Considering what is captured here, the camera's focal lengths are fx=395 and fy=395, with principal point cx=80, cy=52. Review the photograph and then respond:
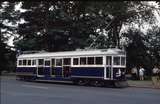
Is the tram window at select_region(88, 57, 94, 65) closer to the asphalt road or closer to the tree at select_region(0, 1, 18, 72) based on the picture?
the asphalt road

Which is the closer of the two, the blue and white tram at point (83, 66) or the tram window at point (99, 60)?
the blue and white tram at point (83, 66)

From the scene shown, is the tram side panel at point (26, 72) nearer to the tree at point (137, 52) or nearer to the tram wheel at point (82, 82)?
the tram wheel at point (82, 82)

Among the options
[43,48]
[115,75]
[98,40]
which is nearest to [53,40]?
[43,48]

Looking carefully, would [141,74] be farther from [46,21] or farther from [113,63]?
[46,21]

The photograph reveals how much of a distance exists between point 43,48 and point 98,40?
7.83m

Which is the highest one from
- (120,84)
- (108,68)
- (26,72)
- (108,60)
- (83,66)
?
(108,60)

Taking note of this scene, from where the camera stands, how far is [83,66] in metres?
32.4

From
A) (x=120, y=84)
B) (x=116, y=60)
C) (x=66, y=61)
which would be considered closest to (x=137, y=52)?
(x=120, y=84)

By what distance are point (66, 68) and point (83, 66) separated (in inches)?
91.1

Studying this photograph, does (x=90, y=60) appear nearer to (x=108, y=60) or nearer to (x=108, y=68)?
(x=108, y=60)

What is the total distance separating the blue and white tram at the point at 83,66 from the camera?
30.8 meters

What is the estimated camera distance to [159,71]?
3675 cm

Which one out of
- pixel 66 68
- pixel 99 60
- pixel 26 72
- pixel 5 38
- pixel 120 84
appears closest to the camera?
pixel 99 60

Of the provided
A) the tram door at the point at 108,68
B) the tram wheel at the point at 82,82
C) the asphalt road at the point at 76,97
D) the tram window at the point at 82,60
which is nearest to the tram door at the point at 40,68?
the tram wheel at the point at 82,82
